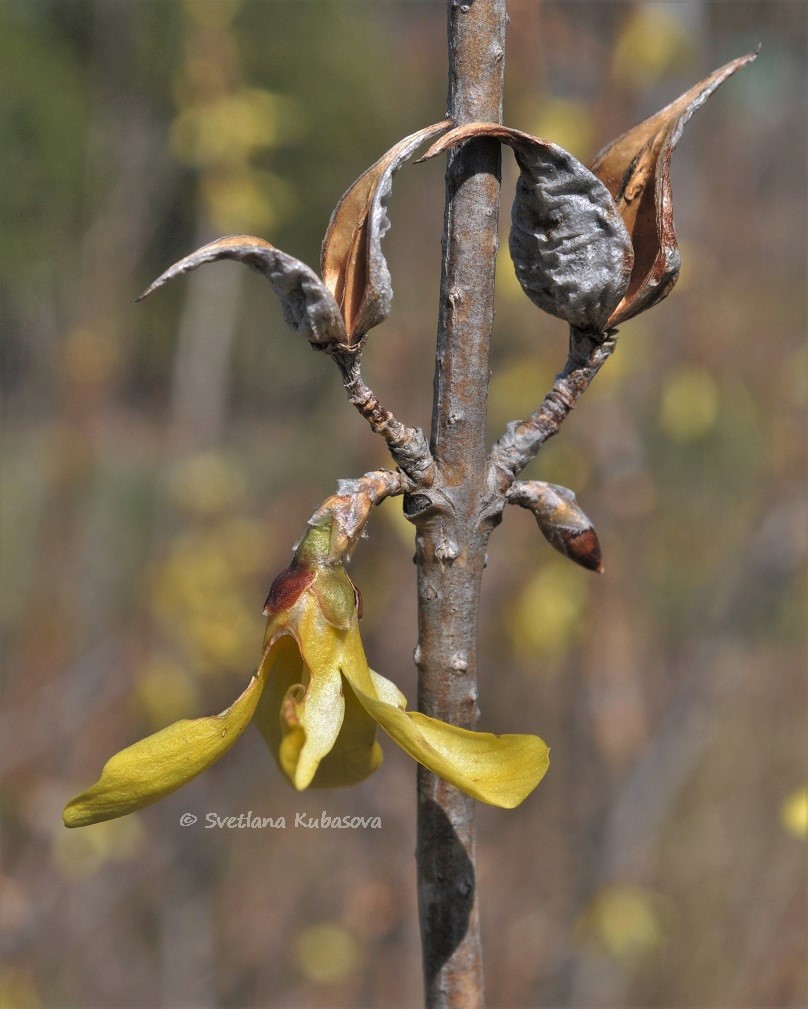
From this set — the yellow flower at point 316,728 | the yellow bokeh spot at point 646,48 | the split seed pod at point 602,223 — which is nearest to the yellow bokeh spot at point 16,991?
the yellow flower at point 316,728

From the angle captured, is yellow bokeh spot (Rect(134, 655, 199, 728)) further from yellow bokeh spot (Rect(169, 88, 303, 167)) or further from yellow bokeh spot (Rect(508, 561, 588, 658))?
yellow bokeh spot (Rect(169, 88, 303, 167))

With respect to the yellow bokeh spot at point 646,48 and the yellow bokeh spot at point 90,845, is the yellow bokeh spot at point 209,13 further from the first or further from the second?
the yellow bokeh spot at point 90,845

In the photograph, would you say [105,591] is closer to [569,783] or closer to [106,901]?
[106,901]

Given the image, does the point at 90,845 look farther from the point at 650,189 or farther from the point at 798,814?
the point at 650,189

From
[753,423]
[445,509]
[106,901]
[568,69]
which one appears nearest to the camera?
[445,509]

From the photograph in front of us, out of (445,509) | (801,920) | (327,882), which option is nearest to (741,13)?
(801,920)

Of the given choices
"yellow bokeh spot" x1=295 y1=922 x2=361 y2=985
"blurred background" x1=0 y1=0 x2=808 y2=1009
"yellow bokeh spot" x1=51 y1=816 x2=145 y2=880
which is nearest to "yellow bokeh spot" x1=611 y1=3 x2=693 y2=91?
"blurred background" x1=0 y1=0 x2=808 y2=1009

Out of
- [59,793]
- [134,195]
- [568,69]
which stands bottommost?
[59,793]
